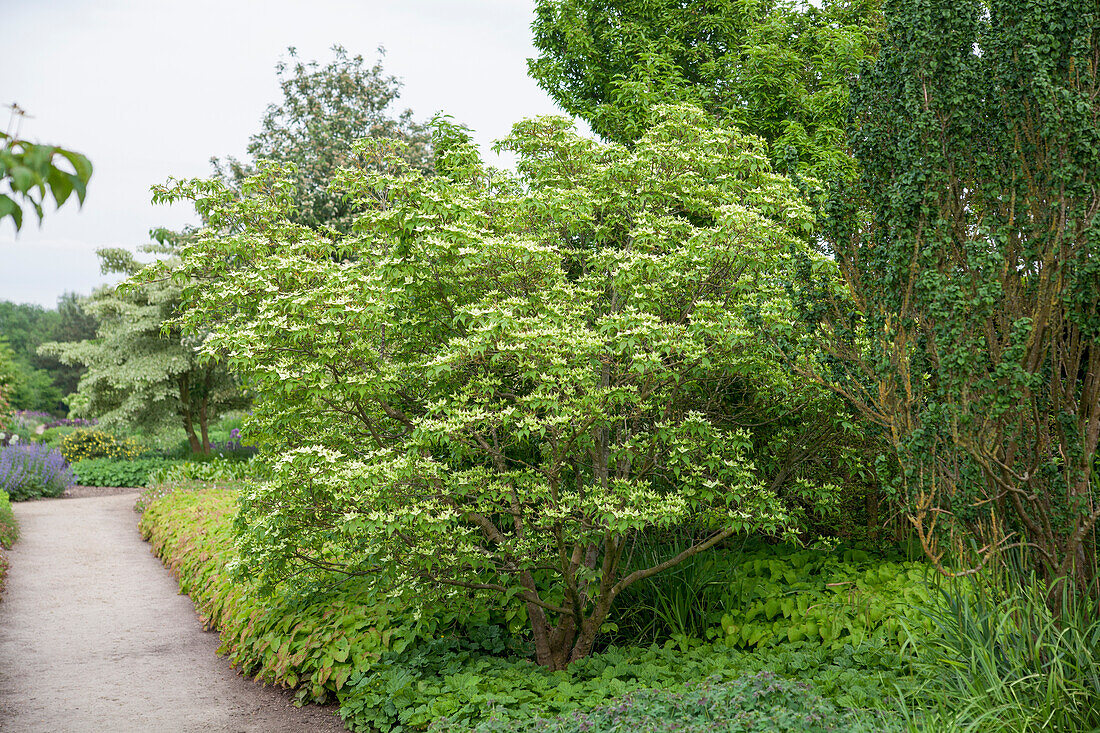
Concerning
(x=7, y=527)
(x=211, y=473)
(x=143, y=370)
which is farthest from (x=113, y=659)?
(x=143, y=370)

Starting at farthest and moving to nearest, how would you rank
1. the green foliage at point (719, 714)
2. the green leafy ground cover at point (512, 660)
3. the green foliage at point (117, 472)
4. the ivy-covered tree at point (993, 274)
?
the green foliage at point (117, 472) < the green leafy ground cover at point (512, 660) < the ivy-covered tree at point (993, 274) < the green foliage at point (719, 714)

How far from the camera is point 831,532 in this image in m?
6.57

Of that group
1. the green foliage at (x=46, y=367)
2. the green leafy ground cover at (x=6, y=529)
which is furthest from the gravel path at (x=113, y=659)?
the green foliage at (x=46, y=367)

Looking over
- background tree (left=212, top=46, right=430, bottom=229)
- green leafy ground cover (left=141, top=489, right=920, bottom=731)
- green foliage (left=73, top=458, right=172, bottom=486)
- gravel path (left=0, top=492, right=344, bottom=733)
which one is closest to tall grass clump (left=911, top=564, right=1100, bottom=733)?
green leafy ground cover (left=141, top=489, right=920, bottom=731)

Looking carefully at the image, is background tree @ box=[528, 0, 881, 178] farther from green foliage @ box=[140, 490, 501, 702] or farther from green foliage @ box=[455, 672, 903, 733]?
green foliage @ box=[455, 672, 903, 733]

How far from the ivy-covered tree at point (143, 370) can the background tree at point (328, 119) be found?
333cm

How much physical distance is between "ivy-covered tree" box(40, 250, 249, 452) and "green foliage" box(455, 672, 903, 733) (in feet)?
45.2

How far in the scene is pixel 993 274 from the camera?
3.48 metres

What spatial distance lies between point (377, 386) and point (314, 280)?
1.11 m

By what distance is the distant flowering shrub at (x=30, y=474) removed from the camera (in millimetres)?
14914

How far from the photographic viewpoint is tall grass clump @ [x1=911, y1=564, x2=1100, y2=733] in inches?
124

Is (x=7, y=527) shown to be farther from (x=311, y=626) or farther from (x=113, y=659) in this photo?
(x=311, y=626)

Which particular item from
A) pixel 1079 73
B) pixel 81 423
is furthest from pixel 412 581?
pixel 81 423

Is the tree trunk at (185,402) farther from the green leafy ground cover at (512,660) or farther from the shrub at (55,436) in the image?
the green leafy ground cover at (512,660)
